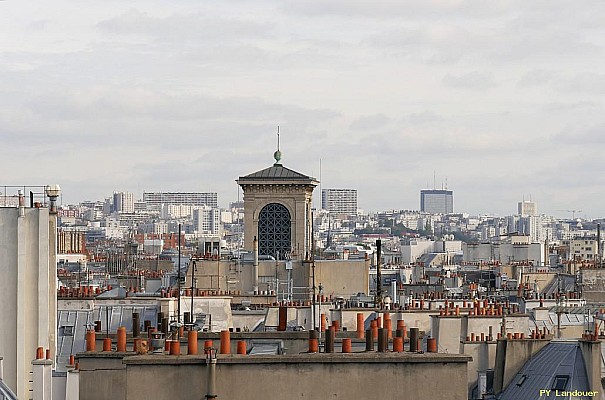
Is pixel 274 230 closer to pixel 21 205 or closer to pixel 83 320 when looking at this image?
pixel 83 320

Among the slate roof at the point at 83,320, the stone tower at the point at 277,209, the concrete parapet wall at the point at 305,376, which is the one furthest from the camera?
the stone tower at the point at 277,209

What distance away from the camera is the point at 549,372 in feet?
85.8

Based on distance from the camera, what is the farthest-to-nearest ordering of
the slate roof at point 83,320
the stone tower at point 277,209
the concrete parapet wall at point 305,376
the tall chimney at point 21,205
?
the stone tower at point 277,209, the slate roof at point 83,320, the tall chimney at point 21,205, the concrete parapet wall at point 305,376

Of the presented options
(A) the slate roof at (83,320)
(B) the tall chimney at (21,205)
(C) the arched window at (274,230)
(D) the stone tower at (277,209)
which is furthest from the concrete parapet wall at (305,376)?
(C) the arched window at (274,230)

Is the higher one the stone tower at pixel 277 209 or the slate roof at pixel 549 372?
the stone tower at pixel 277 209

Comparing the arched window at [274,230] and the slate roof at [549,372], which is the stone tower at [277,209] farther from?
the slate roof at [549,372]

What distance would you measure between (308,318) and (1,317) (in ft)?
47.3

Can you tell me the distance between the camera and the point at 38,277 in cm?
2298

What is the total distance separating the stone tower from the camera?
62.1 metres

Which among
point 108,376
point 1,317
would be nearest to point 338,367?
point 108,376

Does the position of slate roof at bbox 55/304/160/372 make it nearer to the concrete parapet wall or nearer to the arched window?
the concrete parapet wall

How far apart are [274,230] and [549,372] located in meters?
36.9

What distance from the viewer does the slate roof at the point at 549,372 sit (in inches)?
1007

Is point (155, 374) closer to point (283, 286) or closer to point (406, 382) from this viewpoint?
point (406, 382)
